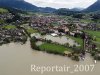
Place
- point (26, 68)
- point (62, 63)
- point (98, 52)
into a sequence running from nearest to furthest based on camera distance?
point (26, 68) < point (62, 63) < point (98, 52)

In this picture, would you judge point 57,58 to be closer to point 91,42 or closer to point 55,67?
point 55,67

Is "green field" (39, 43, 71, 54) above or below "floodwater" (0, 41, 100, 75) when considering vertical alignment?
above

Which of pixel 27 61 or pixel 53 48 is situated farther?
pixel 53 48

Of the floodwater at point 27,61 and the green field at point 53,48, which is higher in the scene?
the green field at point 53,48

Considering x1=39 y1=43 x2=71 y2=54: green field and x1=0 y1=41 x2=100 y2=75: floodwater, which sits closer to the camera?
x1=0 y1=41 x2=100 y2=75: floodwater

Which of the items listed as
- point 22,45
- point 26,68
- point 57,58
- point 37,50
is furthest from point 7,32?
point 26,68

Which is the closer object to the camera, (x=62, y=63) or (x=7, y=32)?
(x=62, y=63)

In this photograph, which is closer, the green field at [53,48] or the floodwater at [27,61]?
the floodwater at [27,61]

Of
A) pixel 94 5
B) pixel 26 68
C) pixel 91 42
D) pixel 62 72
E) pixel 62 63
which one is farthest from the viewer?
pixel 94 5
